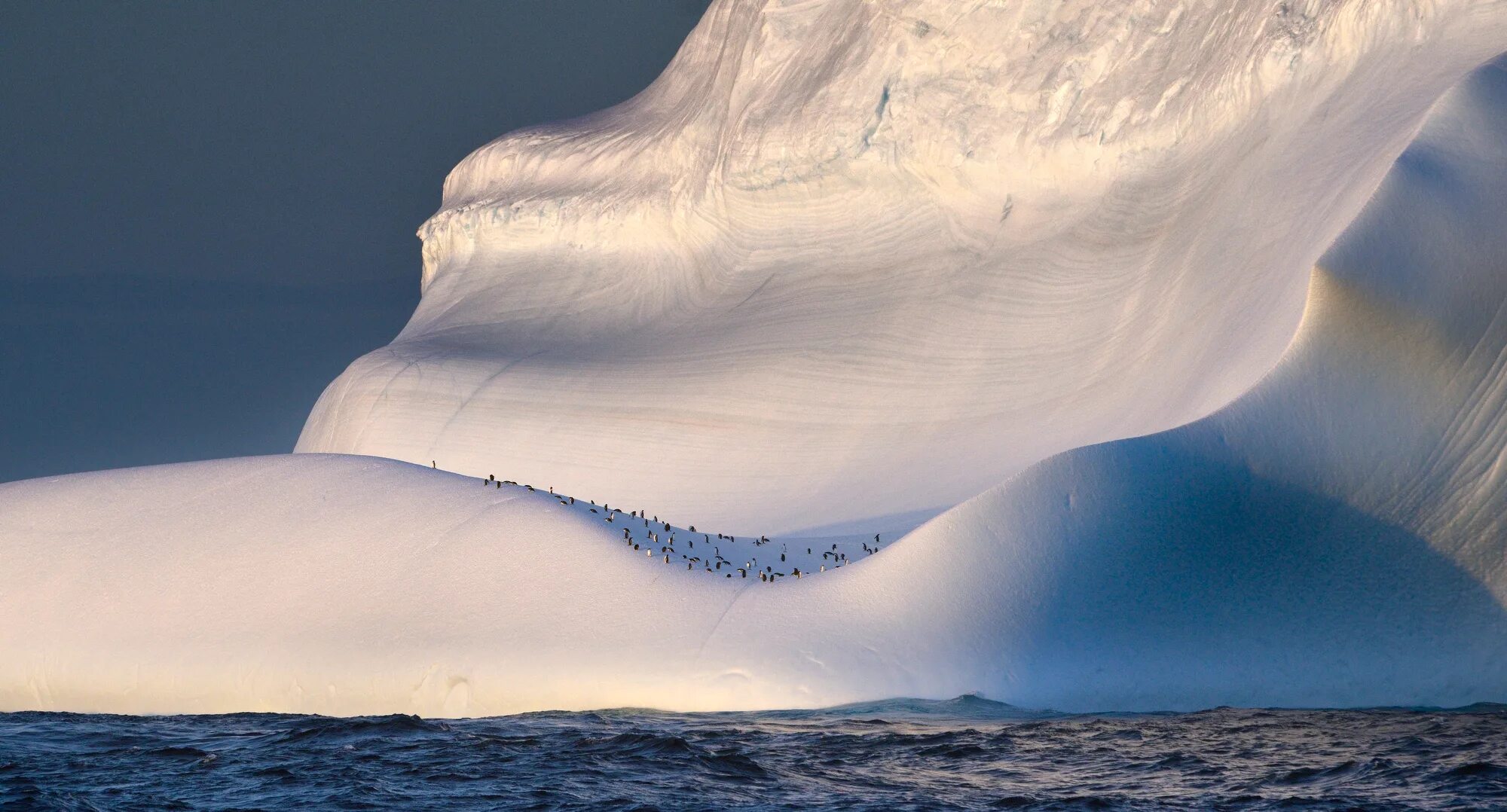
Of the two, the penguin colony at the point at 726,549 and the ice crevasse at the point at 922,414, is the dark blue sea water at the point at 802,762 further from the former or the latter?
the penguin colony at the point at 726,549

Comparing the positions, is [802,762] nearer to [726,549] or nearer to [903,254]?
[726,549]

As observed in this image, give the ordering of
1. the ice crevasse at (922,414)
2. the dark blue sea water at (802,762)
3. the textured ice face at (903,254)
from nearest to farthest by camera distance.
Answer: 1. the dark blue sea water at (802,762)
2. the ice crevasse at (922,414)
3. the textured ice face at (903,254)

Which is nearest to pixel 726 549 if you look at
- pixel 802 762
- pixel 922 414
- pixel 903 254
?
pixel 922 414

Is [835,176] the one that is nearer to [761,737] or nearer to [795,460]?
[795,460]

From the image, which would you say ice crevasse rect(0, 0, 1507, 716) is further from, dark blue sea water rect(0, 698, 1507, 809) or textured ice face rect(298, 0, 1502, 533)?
dark blue sea water rect(0, 698, 1507, 809)

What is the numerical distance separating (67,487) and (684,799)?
11.9 meters

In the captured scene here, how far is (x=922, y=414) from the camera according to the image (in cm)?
2414

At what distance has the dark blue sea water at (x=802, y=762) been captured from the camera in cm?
1070

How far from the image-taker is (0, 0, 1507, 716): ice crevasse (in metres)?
14.5

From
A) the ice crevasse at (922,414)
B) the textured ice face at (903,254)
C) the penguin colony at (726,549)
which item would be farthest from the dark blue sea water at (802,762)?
the textured ice face at (903,254)

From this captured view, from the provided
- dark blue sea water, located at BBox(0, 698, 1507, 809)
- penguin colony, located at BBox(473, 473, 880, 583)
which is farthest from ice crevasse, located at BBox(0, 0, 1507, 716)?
dark blue sea water, located at BBox(0, 698, 1507, 809)

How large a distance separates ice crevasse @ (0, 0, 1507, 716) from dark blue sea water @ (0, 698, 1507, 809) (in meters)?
0.88

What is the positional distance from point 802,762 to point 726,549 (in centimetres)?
694

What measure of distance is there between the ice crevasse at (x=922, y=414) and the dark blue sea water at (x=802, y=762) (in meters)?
0.88
